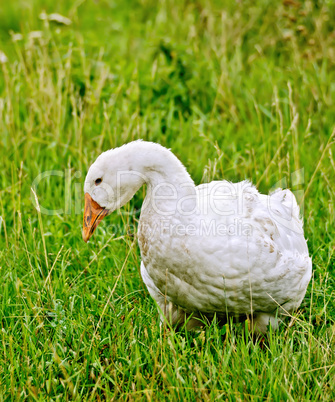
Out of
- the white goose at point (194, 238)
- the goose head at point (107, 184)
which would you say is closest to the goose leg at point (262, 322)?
the white goose at point (194, 238)

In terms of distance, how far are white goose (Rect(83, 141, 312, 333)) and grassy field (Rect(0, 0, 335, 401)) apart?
20 cm

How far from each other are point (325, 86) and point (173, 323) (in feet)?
9.66

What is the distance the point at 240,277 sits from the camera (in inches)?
104

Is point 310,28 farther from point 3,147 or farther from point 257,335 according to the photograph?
point 257,335

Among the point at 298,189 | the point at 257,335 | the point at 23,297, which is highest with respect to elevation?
the point at 298,189

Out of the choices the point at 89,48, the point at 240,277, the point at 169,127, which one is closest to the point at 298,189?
the point at 169,127

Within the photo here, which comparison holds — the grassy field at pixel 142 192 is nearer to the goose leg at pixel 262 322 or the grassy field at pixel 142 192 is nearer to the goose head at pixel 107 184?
the goose leg at pixel 262 322

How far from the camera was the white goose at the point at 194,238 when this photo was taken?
2.64 m

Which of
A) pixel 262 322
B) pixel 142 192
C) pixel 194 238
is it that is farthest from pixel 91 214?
pixel 142 192

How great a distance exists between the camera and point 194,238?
263cm

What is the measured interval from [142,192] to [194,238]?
1.40 meters

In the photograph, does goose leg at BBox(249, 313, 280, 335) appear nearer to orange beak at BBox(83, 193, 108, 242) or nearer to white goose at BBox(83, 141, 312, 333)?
white goose at BBox(83, 141, 312, 333)

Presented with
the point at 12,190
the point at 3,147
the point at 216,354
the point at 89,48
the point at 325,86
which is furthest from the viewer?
the point at 89,48

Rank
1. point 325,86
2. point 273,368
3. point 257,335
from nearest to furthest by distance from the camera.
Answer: point 273,368
point 257,335
point 325,86
